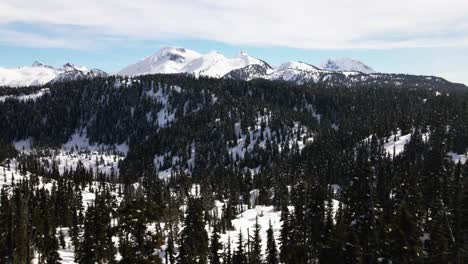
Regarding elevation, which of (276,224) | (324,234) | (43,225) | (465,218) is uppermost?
(465,218)

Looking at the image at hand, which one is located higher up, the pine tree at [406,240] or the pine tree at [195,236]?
the pine tree at [406,240]

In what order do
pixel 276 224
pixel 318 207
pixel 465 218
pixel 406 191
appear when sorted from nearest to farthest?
pixel 465 218 < pixel 318 207 < pixel 406 191 < pixel 276 224

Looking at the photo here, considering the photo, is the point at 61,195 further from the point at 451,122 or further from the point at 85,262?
the point at 451,122

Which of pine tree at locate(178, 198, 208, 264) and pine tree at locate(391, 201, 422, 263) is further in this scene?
pine tree at locate(178, 198, 208, 264)

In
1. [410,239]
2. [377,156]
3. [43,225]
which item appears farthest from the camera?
[377,156]

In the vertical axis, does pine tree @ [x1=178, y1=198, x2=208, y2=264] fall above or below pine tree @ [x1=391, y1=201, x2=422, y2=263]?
below

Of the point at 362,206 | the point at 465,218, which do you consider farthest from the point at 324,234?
the point at 465,218

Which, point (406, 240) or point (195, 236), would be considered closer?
point (406, 240)

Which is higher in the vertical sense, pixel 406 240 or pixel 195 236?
pixel 406 240

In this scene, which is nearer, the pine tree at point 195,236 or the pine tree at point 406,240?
the pine tree at point 406,240

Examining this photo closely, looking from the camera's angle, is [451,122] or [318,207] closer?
[318,207]

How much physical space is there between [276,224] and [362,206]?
75.0 meters

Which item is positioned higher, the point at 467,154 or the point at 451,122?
the point at 451,122

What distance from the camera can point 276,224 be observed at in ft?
424
